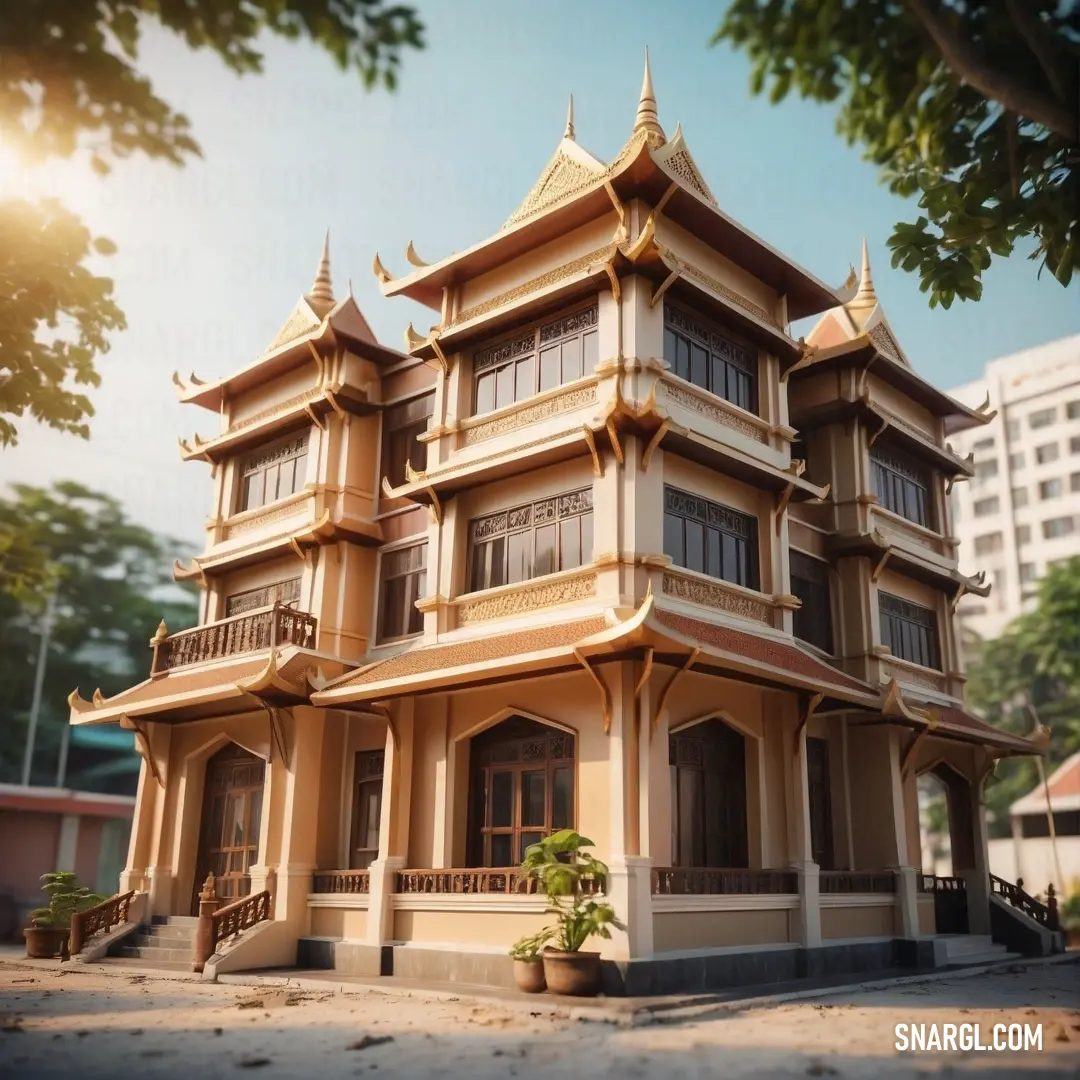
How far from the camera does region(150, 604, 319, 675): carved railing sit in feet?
51.7

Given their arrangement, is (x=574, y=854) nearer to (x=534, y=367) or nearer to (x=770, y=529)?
(x=770, y=529)

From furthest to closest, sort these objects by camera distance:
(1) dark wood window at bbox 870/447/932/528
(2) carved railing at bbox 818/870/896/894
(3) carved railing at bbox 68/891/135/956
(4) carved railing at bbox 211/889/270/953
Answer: (1) dark wood window at bbox 870/447/932/528
(3) carved railing at bbox 68/891/135/956
(2) carved railing at bbox 818/870/896/894
(4) carved railing at bbox 211/889/270/953

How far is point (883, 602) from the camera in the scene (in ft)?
58.2

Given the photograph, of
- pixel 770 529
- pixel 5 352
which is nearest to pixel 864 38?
pixel 5 352

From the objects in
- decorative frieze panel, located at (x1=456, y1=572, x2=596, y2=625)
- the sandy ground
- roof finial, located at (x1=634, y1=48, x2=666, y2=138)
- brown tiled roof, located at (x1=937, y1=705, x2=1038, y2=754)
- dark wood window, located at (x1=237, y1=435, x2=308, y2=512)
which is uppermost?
roof finial, located at (x1=634, y1=48, x2=666, y2=138)

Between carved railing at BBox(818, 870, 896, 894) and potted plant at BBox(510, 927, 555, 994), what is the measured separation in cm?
447

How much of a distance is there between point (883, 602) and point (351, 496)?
8.62m

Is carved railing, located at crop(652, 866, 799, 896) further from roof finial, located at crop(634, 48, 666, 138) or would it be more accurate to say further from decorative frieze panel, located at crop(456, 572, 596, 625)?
roof finial, located at crop(634, 48, 666, 138)

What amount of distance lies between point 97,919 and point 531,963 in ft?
25.9

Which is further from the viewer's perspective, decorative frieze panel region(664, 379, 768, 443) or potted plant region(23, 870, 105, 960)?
potted plant region(23, 870, 105, 960)

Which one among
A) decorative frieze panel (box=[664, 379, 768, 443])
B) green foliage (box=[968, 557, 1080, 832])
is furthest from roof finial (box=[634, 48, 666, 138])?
green foliage (box=[968, 557, 1080, 832])

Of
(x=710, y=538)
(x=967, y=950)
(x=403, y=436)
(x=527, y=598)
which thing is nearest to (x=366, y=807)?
(x=527, y=598)

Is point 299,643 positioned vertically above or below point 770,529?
below

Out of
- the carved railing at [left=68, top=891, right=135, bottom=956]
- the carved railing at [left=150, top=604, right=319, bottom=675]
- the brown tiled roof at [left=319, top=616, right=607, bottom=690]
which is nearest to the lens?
the brown tiled roof at [left=319, top=616, right=607, bottom=690]
